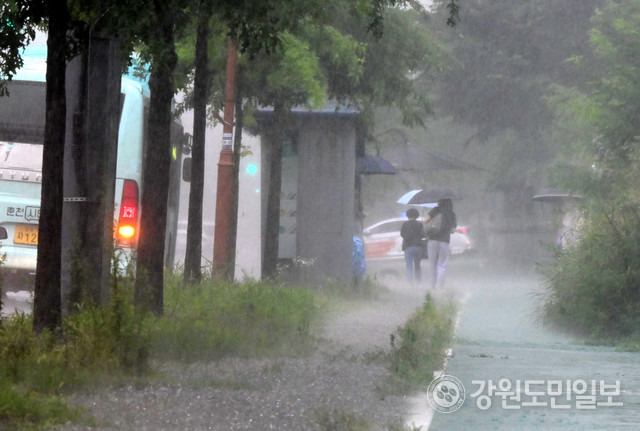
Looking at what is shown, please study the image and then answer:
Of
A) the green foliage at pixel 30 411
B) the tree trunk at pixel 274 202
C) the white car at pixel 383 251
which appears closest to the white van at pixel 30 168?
the tree trunk at pixel 274 202

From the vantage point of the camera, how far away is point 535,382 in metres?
8.96

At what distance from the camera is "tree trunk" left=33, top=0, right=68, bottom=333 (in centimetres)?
823

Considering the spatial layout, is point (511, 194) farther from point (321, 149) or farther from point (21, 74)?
point (21, 74)

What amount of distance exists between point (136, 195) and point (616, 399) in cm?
662

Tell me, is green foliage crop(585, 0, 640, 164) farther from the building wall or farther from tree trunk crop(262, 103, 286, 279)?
tree trunk crop(262, 103, 286, 279)

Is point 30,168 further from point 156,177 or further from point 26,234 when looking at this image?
point 156,177

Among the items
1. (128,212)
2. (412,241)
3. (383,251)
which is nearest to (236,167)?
(128,212)

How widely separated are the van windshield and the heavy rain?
3cm

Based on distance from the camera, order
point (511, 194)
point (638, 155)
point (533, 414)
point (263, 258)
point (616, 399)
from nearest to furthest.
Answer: point (533, 414)
point (616, 399)
point (638, 155)
point (263, 258)
point (511, 194)

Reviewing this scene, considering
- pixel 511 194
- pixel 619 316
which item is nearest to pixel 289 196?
pixel 619 316

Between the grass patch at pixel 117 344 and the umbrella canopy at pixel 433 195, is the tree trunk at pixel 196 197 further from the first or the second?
the umbrella canopy at pixel 433 195

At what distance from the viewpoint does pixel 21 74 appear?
13461 millimetres

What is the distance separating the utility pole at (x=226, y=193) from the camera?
15125mm

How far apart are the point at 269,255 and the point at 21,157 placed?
5.85 metres
